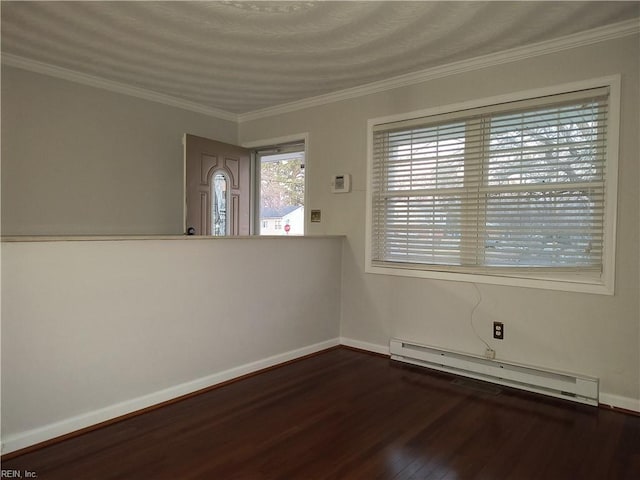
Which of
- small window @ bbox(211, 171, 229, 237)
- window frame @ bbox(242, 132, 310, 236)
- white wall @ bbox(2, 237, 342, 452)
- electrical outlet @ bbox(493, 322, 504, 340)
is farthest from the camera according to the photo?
small window @ bbox(211, 171, 229, 237)

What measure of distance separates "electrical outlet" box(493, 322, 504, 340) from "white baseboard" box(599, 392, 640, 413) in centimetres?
68

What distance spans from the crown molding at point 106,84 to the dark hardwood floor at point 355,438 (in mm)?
2776

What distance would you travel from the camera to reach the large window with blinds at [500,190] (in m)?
2.79

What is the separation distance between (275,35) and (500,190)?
191 centimetres

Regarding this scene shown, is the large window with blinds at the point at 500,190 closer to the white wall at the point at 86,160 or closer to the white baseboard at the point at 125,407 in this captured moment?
the white baseboard at the point at 125,407

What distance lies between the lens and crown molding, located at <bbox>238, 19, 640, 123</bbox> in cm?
266

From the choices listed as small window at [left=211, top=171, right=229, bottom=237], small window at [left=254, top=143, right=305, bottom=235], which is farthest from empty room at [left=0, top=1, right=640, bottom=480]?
small window at [left=254, top=143, right=305, bottom=235]

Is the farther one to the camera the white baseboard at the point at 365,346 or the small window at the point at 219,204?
the small window at the point at 219,204

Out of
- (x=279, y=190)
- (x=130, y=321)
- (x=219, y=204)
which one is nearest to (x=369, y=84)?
(x=279, y=190)

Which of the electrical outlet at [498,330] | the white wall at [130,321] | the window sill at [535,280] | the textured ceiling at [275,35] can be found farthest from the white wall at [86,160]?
the electrical outlet at [498,330]

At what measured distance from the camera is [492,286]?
316 centimetres

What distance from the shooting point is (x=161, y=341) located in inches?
104

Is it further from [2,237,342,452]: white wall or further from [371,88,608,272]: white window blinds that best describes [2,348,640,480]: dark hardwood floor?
[371,88,608,272]: white window blinds

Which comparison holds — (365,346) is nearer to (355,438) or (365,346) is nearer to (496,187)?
(355,438)
